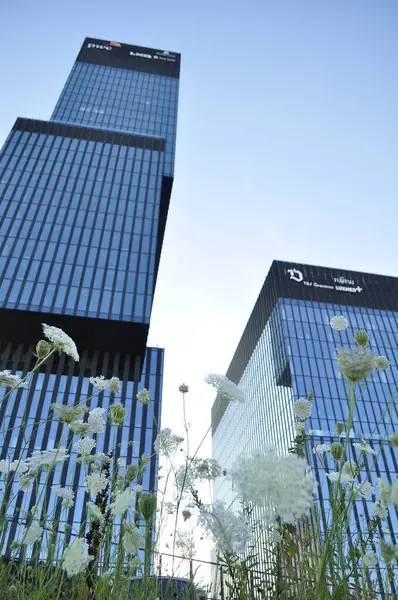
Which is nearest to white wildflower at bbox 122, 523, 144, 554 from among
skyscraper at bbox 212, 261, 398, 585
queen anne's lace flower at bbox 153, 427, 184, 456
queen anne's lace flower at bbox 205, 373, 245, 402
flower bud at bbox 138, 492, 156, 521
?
flower bud at bbox 138, 492, 156, 521

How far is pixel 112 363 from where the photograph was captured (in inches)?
1873

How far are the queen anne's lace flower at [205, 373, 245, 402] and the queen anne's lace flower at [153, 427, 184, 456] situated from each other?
777 mm

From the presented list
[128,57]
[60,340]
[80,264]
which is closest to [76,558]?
[60,340]

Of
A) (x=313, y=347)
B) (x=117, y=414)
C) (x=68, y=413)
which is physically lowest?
(x=68, y=413)

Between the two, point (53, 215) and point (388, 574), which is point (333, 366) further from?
point (388, 574)

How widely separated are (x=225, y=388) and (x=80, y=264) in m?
44.4

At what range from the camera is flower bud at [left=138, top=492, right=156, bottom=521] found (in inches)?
78.6

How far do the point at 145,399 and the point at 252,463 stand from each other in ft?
7.07

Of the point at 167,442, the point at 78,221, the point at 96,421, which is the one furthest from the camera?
the point at 78,221

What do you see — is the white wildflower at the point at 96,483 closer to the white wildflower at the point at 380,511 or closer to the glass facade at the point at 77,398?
the white wildflower at the point at 380,511

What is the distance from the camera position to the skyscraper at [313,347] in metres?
46.5

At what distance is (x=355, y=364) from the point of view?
1.79m

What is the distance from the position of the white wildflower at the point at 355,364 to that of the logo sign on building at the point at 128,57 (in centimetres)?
9176

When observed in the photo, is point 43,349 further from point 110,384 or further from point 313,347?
point 313,347
